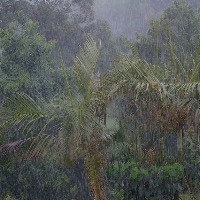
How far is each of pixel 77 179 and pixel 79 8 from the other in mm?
16289

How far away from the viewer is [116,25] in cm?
3925

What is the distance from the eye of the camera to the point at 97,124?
448 cm

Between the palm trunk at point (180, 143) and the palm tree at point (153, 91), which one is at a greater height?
the palm tree at point (153, 91)

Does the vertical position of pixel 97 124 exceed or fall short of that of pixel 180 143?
it exceeds it

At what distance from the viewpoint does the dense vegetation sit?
4492 mm

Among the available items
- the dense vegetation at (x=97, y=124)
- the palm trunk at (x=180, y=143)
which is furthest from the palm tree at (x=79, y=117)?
the palm trunk at (x=180, y=143)

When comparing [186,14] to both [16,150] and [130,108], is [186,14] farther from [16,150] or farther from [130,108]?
[16,150]

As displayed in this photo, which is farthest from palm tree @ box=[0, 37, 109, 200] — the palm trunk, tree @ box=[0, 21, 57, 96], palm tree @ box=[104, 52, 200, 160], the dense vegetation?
tree @ box=[0, 21, 57, 96]

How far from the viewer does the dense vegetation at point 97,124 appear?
449 centimetres

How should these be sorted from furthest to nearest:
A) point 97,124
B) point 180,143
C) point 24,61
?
point 24,61 < point 180,143 < point 97,124

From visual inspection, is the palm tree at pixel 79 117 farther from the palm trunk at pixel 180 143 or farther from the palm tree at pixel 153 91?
the palm trunk at pixel 180 143

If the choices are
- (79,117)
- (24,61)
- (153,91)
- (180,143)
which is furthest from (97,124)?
(24,61)

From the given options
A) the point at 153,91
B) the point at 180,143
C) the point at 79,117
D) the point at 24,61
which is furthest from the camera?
the point at 24,61

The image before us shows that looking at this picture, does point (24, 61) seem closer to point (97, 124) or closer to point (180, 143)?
point (180, 143)
